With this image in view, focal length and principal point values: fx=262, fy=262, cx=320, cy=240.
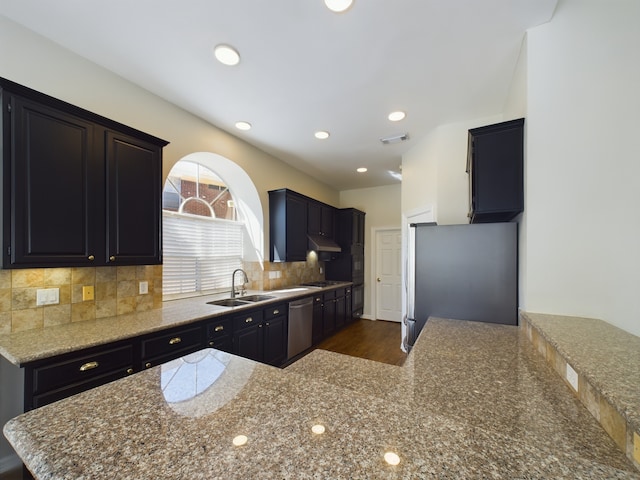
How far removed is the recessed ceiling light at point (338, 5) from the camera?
1556 mm

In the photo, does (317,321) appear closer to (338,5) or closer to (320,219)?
(320,219)

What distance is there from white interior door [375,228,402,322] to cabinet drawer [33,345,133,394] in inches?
190

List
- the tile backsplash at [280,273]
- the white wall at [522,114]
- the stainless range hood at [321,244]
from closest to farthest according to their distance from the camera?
1. the white wall at [522,114]
2. the tile backsplash at [280,273]
3. the stainless range hood at [321,244]

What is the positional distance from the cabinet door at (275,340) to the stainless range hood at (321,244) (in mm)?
1467

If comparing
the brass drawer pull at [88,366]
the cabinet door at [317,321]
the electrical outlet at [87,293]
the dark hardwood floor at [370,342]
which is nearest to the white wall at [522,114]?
the dark hardwood floor at [370,342]

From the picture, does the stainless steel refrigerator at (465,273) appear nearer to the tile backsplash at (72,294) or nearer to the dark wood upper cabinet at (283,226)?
the dark wood upper cabinet at (283,226)

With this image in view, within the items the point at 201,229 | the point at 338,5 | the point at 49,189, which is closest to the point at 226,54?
the point at 338,5

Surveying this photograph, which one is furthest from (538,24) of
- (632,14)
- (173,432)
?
(173,432)

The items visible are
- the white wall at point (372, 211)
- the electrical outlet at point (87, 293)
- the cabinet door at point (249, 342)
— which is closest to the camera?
the electrical outlet at point (87, 293)

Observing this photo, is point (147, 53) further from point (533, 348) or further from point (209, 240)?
point (533, 348)

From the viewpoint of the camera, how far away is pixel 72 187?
69.0 inches

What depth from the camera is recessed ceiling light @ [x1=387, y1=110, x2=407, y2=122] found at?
2855mm

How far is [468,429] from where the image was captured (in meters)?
0.69

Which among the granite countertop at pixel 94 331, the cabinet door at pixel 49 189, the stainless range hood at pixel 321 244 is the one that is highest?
the cabinet door at pixel 49 189
